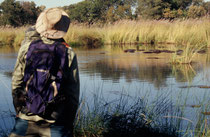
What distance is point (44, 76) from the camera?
7.84ft

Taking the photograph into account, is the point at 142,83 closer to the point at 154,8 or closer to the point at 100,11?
the point at 154,8

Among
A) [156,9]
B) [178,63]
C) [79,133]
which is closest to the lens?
[79,133]

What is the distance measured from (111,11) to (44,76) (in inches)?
1484

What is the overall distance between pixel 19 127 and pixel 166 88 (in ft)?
14.2

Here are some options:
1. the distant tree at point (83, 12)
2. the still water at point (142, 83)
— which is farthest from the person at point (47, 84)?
the distant tree at point (83, 12)

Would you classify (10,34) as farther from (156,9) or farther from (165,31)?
(156,9)

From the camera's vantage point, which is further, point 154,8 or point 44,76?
point 154,8

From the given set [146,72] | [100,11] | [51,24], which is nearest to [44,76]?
[51,24]

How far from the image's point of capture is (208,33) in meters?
16.8

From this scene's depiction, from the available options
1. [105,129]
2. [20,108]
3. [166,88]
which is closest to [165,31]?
[166,88]

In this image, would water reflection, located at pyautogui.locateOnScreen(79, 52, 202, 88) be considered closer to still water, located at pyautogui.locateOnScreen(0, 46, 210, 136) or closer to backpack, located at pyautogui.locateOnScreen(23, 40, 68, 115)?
still water, located at pyautogui.locateOnScreen(0, 46, 210, 136)

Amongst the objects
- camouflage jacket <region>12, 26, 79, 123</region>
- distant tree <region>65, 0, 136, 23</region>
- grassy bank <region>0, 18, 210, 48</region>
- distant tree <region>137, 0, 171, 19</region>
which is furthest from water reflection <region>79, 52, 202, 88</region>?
distant tree <region>65, 0, 136, 23</region>

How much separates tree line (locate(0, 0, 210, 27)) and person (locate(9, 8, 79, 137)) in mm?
32361

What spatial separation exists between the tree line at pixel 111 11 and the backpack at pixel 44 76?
107ft
